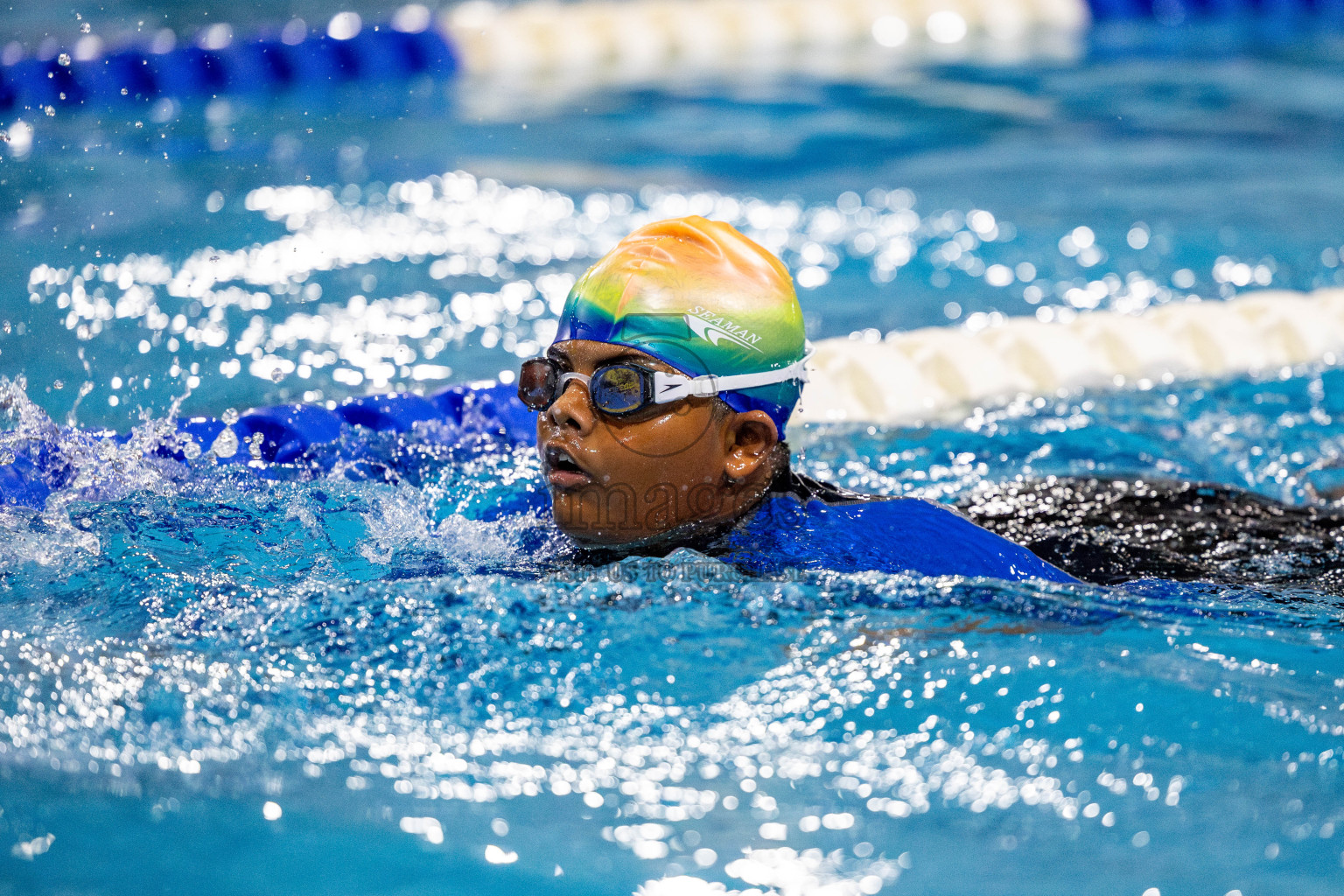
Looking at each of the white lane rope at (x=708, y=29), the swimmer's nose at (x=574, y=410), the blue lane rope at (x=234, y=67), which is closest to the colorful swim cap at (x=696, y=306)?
the swimmer's nose at (x=574, y=410)

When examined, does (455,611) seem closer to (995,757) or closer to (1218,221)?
(995,757)

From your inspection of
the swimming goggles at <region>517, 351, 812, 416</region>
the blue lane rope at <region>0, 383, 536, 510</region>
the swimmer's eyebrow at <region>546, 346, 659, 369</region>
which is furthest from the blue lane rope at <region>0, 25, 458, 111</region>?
the swimmer's eyebrow at <region>546, 346, 659, 369</region>

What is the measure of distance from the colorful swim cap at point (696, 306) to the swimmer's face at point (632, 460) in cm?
4

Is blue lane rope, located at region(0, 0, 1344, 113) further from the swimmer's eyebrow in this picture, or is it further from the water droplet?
the swimmer's eyebrow

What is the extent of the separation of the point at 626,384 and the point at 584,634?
45 cm

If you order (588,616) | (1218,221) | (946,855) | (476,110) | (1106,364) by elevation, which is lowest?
(946,855)

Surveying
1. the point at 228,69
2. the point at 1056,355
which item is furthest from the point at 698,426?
the point at 228,69

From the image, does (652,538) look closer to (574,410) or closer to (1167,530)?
(574,410)

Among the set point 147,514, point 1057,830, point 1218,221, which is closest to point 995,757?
point 1057,830

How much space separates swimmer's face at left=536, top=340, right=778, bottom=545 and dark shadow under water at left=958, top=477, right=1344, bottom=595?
29.9 inches

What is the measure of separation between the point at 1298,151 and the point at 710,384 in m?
5.41

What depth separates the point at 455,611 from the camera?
230 centimetres

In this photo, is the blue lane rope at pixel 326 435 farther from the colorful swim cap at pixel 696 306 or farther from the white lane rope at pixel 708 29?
the white lane rope at pixel 708 29

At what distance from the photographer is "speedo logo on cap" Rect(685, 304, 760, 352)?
2428 mm
